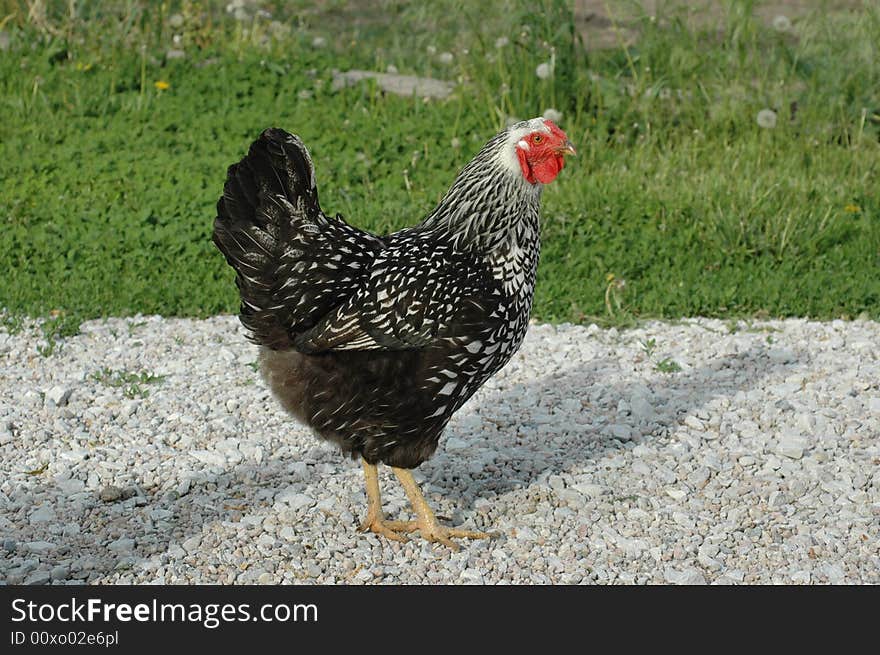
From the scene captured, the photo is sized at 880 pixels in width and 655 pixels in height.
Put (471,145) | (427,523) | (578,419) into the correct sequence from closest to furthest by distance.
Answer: (427,523)
(578,419)
(471,145)

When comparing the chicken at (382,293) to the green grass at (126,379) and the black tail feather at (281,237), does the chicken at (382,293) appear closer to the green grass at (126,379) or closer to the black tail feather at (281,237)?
the black tail feather at (281,237)

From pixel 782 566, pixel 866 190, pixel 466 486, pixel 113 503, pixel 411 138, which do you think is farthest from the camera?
pixel 411 138

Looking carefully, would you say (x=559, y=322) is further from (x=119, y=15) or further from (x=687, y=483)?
(x=119, y=15)

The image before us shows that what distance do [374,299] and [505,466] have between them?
51.4 inches

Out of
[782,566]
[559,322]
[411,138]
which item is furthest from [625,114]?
[782,566]

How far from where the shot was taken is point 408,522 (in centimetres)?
502

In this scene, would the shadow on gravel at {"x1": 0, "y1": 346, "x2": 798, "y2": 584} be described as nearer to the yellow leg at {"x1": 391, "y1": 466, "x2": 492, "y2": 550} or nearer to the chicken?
the yellow leg at {"x1": 391, "y1": 466, "x2": 492, "y2": 550}

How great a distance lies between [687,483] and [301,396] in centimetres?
184

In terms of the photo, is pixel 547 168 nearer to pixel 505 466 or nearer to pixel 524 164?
pixel 524 164

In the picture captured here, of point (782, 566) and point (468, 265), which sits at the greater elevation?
point (468, 265)

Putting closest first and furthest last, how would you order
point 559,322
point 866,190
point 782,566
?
1. point 782,566
2. point 559,322
3. point 866,190

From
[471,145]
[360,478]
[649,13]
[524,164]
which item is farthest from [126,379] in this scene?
[649,13]

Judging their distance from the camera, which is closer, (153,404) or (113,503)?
(113,503)

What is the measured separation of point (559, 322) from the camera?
712 cm
